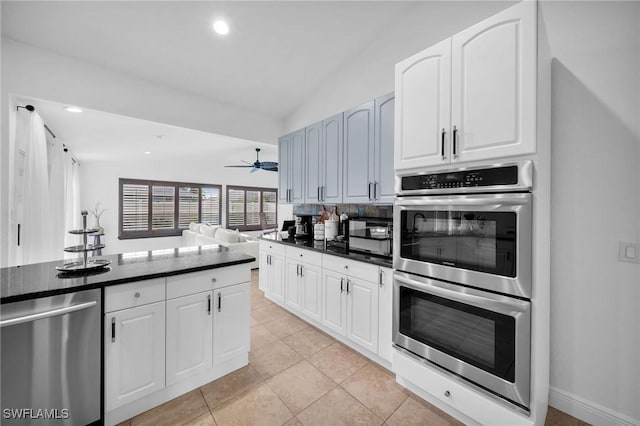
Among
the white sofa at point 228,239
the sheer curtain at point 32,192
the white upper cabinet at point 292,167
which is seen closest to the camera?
the sheer curtain at point 32,192

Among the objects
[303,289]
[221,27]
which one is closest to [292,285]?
[303,289]

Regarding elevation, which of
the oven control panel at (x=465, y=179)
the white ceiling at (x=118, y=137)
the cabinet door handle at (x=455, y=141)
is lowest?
the oven control panel at (x=465, y=179)

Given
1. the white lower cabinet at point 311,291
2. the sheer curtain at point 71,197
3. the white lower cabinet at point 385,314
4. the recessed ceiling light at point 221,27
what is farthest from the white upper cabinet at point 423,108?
the sheer curtain at point 71,197

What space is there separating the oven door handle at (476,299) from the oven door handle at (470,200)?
19.8 inches

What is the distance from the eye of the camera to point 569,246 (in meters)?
1.67

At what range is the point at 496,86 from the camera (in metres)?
1.38

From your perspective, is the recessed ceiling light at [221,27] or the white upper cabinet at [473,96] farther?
the recessed ceiling light at [221,27]

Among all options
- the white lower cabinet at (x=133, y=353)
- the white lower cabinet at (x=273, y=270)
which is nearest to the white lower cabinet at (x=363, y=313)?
the white lower cabinet at (x=273, y=270)

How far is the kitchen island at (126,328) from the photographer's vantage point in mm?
1298

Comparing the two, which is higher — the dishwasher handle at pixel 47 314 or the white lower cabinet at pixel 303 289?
the dishwasher handle at pixel 47 314

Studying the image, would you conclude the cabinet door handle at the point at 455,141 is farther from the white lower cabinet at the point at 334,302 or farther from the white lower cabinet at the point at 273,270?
the white lower cabinet at the point at 273,270

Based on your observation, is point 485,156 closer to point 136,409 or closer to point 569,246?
point 569,246

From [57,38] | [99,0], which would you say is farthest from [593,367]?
[57,38]

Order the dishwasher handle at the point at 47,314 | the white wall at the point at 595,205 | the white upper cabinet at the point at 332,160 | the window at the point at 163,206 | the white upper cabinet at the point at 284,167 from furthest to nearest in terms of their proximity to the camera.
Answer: the window at the point at 163,206, the white upper cabinet at the point at 284,167, the white upper cabinet at the point at 332,160, the white wall at the point at 595,205, the dishwasher handle at the point at 47,314
